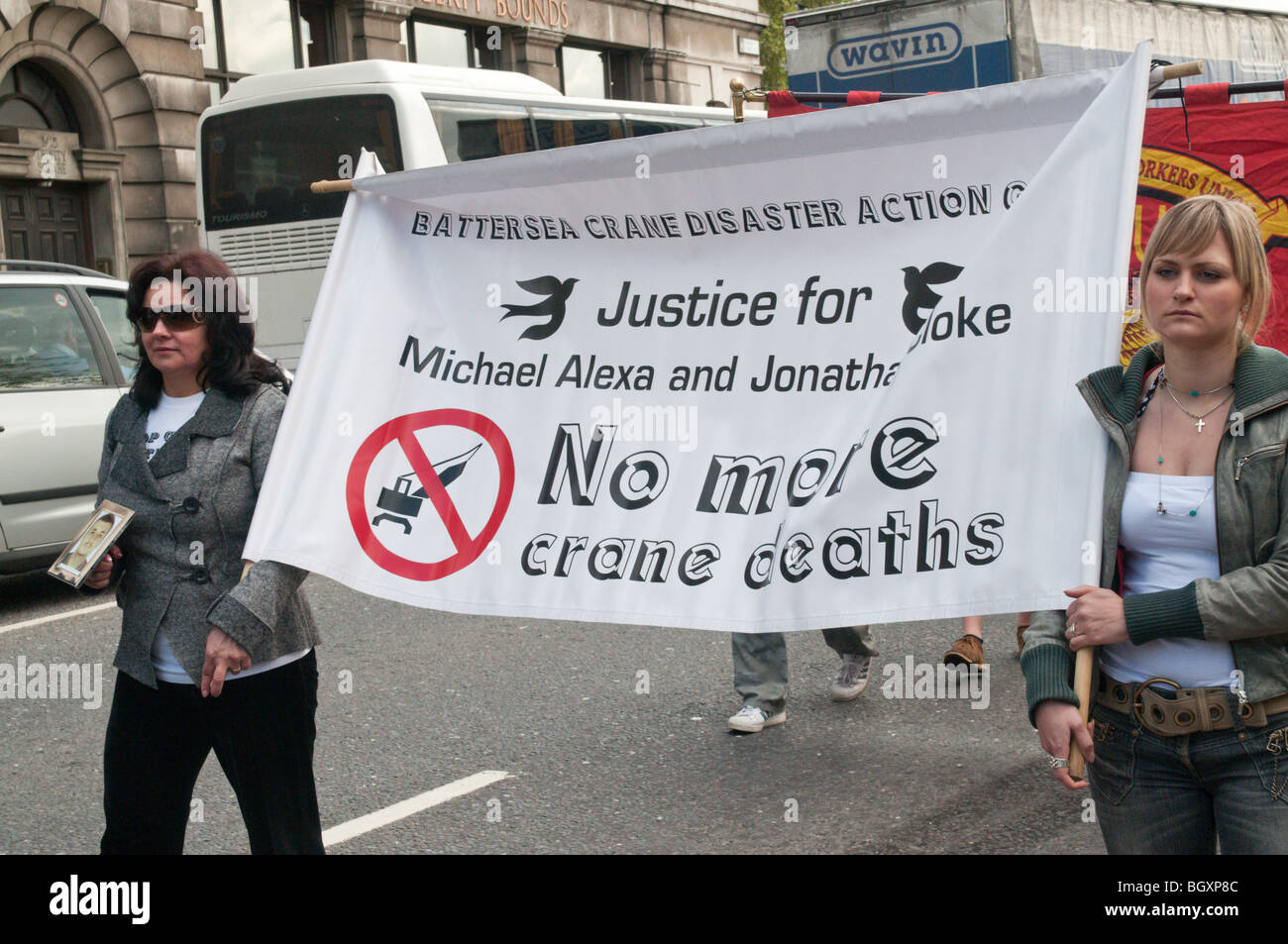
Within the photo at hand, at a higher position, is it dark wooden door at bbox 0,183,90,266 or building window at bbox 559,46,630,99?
building window at bbox 559,46,630,99

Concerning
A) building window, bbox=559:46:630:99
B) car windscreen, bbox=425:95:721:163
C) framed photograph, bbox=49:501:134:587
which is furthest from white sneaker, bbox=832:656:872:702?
building window, bbox=559:46:630:99

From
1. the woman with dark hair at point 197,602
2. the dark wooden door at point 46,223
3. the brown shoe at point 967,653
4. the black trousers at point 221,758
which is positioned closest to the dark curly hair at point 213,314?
the woman with dark hair at point 197,602

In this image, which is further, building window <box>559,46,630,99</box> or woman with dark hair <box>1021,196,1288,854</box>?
building window <box>559,46,630,99</box>

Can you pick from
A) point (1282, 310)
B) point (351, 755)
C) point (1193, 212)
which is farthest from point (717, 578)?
point (1282, 310)

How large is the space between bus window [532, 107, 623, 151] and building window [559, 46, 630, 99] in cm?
977

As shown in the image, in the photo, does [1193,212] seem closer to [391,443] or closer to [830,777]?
[391,443]

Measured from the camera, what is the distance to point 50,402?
792 centimetres

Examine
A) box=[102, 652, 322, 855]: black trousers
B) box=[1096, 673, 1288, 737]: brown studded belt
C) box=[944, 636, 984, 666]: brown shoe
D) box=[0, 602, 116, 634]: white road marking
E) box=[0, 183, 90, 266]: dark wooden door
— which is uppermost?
box=[0, 183, 90, 266]: dark wooden door

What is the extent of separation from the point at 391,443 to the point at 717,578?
89 centimetres

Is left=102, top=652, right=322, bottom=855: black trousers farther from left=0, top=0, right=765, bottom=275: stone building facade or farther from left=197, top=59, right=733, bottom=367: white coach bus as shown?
left=0, top=0, right=765, bottom=275: stone building facade

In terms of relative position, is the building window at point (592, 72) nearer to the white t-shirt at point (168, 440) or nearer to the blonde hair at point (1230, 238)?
the white t-shirt at point (168, 440)

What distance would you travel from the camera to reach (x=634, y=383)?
3.18 metres

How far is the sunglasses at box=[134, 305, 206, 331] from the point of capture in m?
3.10

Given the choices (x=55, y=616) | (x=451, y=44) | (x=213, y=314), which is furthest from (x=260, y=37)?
(x=213, y=314)
